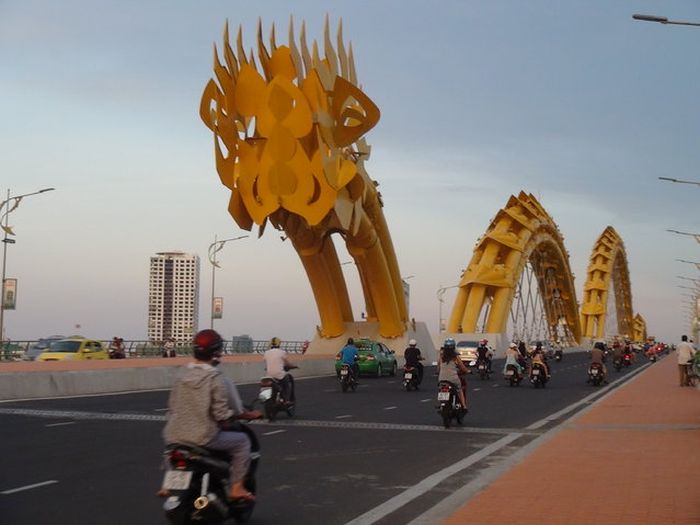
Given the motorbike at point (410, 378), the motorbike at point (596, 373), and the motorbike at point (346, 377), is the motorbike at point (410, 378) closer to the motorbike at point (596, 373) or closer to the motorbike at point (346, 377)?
the motorbike at point (346, 377)

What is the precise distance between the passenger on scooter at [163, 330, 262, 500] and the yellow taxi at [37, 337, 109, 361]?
3440 cm

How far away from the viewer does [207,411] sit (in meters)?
7.50

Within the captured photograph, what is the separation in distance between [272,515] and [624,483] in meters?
3.91

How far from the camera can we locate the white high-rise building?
14600cm

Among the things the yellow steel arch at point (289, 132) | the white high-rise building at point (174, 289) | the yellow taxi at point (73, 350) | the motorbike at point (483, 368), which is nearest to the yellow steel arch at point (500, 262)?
the yellow steel arch at point (289, 132)

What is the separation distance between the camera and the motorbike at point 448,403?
18.3 meters

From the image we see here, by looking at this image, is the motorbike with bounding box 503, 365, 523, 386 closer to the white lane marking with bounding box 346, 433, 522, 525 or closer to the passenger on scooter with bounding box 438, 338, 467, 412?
the passenger on scooter with bounding box 438, 338, 467, 412

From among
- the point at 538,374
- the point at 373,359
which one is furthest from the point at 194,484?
the point at 373,359

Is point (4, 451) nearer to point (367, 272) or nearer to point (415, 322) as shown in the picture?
point (367, 272)

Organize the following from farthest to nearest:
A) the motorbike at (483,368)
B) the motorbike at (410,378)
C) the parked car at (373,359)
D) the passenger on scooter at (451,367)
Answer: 1. the parked car at (373,359)
2. the motorbike at (483,368)
3. the motorbike at (410,378)
4. the passenger on scooter at (451,367)

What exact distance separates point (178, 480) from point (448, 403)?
11521 mm

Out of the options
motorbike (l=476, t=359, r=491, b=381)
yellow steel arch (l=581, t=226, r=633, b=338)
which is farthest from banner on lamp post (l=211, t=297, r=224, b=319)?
yellow steel arch (l=581, t=226, r=633, b=338)

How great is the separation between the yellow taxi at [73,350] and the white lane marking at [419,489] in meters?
29.2

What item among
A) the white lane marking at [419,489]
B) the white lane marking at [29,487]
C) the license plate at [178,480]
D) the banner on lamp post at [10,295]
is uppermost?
the banner on lamp post at [10,295]
